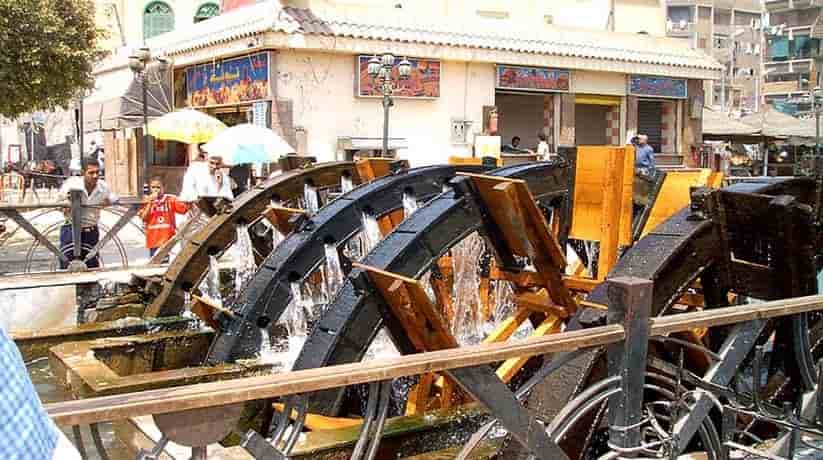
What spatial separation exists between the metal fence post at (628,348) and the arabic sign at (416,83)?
14153mm

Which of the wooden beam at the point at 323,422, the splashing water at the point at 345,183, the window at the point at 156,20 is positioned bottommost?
the wooden beam at the point at 323,422

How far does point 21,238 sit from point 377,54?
8.02 meters

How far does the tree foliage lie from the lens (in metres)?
12.8

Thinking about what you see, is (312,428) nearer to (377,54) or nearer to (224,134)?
(224,134)

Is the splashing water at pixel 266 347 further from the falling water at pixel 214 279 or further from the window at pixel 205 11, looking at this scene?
the window at pixel 205 11

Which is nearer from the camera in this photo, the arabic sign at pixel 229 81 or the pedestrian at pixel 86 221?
the pedestrian at pixel 86 221

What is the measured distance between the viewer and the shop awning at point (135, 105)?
1755cm

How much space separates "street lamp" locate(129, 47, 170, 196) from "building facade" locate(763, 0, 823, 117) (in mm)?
42247

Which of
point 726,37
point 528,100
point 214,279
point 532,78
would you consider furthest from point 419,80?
point 726,37

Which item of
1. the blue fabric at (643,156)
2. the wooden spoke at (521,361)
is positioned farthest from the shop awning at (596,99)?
the wooden spoke at (521,361)

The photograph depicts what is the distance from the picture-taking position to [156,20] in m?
28.1

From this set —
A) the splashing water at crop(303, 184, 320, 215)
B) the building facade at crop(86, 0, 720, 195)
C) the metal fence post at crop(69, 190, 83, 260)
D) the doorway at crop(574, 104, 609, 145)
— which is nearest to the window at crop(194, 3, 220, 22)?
the building facade at crop(86, 0, 720, 195)

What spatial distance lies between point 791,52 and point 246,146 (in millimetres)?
51314

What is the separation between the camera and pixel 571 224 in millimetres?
6266
